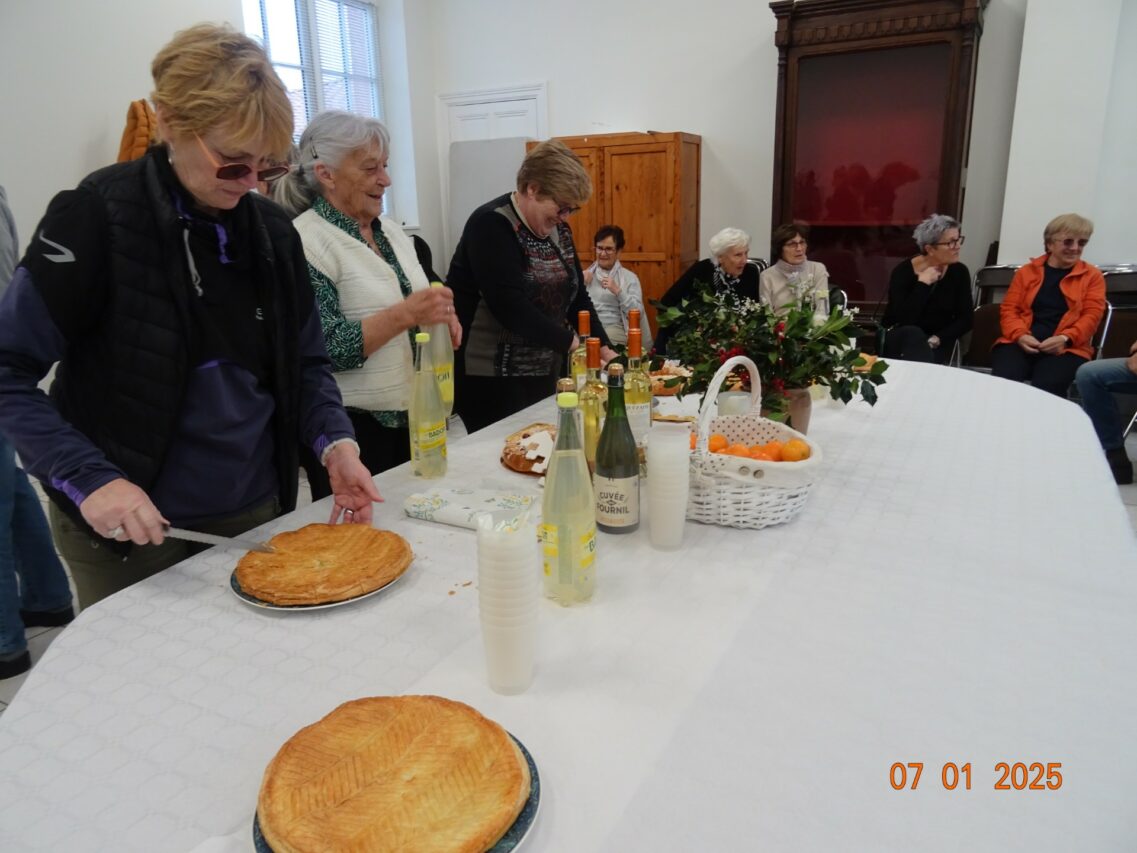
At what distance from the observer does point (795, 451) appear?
1.32 m

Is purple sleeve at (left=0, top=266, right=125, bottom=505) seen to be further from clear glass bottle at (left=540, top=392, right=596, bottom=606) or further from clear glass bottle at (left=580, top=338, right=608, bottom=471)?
clear glass bottle at (left=580, top=338, right=608, bottom=471)

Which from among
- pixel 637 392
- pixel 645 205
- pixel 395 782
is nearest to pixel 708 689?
pixel 395 782

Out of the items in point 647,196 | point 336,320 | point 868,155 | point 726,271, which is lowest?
point 726,271

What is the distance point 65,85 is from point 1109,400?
5274 millimetres

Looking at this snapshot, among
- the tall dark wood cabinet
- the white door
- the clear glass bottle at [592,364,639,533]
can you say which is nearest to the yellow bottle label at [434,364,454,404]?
the clear glass bottle at [592,364,639,533]

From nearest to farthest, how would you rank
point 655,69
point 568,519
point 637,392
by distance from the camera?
point 568,519, point 637,392, point 655,69

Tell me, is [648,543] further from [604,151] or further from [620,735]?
[604,151]

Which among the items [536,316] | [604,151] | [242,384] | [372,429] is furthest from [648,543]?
[604,151]

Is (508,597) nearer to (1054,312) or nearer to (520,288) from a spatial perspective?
(520,288)

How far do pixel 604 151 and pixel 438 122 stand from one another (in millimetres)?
1884

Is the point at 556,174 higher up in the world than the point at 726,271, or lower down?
higher up

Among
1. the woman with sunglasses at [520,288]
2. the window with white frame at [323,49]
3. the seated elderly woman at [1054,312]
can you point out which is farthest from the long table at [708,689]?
the window with white frame at [323,49]

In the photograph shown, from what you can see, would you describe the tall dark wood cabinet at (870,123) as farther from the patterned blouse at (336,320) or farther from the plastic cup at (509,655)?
the plastic cup at (509,655)
